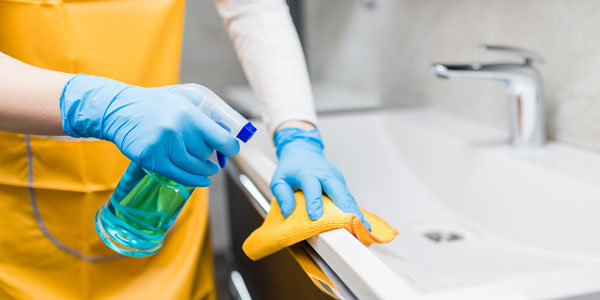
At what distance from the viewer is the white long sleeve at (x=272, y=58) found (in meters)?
0.94

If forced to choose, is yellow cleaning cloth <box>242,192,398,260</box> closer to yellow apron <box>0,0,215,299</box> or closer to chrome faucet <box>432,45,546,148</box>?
A: yellow apron <box>0,0,215,299</box>

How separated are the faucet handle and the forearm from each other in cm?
71

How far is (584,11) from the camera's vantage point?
993 mm

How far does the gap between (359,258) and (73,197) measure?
0.52 meters

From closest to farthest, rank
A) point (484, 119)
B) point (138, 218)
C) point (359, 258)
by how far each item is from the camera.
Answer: point (359, 258) → point (138, 218) → point (484, 119)

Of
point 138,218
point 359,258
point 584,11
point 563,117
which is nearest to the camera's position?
point 359,258

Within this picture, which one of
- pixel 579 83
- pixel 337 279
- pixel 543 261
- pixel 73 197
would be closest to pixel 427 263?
pixel 543 261

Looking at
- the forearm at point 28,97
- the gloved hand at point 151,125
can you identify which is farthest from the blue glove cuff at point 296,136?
the forearm at point 28,97

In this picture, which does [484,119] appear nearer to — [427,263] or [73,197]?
[427,263]

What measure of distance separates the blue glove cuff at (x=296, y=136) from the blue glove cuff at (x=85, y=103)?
325 millimetres

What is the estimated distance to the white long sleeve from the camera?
3.10ft

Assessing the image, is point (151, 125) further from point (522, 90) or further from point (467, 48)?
point (467, 48)

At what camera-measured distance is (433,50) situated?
1512 mm

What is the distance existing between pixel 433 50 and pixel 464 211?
565 millimetres
